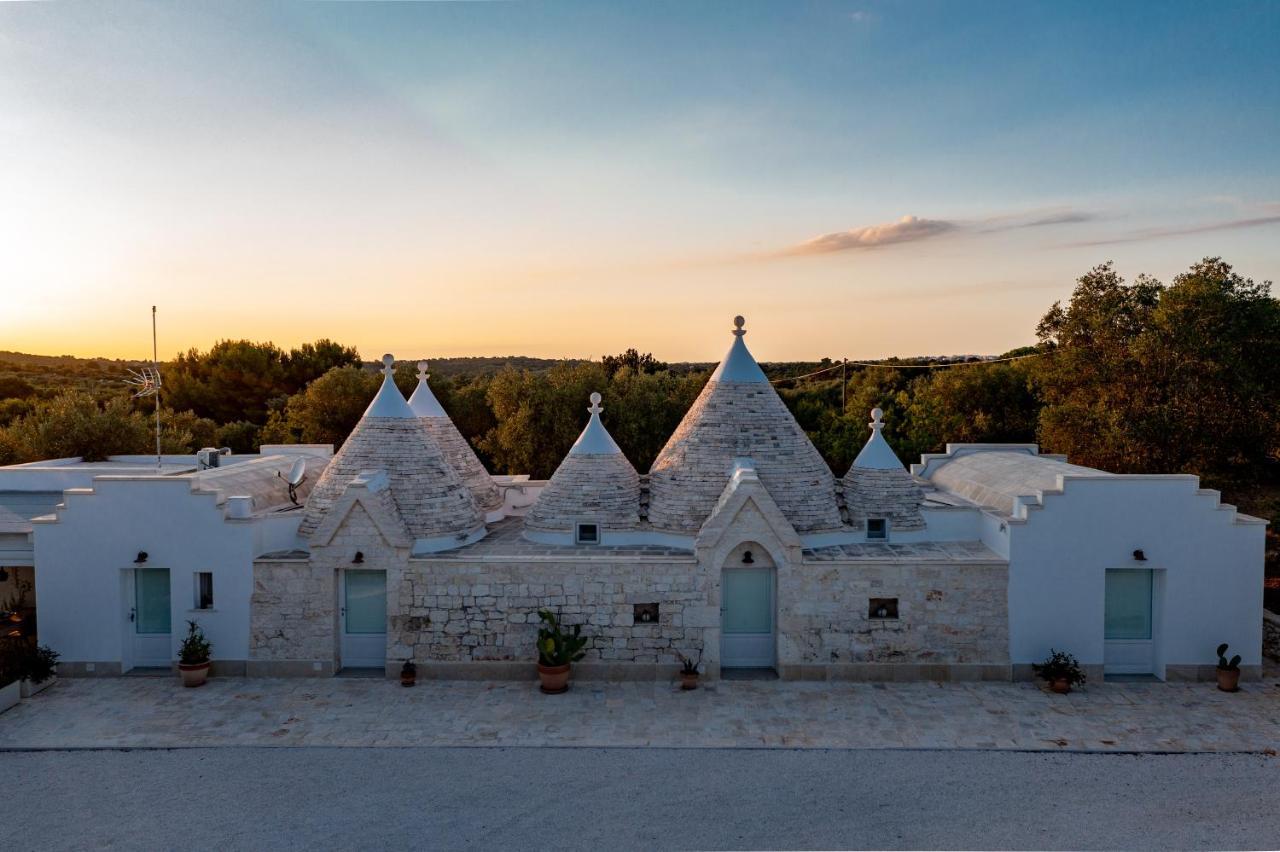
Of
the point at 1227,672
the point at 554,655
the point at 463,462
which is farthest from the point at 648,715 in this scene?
the point at 1227,672

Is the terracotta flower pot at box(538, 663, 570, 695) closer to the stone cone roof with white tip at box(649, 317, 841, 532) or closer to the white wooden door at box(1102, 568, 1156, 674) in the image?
the stone cone roof with white tip at box(649, 317, 841, 532)

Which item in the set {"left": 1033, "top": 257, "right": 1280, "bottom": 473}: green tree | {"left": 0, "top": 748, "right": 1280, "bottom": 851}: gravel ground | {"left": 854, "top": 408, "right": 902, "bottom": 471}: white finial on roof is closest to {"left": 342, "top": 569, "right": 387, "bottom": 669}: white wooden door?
{"left": 0, "top": 748, "right": 1280, "bottom": 851}: gravel ground

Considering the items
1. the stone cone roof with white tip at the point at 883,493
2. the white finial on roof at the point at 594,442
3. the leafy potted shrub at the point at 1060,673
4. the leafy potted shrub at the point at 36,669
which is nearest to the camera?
the leafy potted shrub at the point at 36,669

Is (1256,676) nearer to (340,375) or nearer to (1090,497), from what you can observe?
(1090,497)

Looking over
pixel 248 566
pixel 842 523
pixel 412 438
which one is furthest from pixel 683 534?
pixel 248 566

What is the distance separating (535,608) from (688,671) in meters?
3.07

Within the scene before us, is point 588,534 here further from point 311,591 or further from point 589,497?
point 311,591

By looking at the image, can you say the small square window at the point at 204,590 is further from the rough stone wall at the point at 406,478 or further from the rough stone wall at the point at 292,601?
the rough stone wall at the point at 406,478

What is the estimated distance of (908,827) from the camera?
970cm

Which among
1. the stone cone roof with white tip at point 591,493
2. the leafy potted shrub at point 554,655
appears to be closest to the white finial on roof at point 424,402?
the stone cone roof with white tip at point 591,493

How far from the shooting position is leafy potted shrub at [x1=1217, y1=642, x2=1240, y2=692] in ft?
44.9

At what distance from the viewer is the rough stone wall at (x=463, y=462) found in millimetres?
18281

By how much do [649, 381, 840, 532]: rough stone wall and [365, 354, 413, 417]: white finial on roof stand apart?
5678 mm

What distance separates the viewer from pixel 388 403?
1659 centimetres
